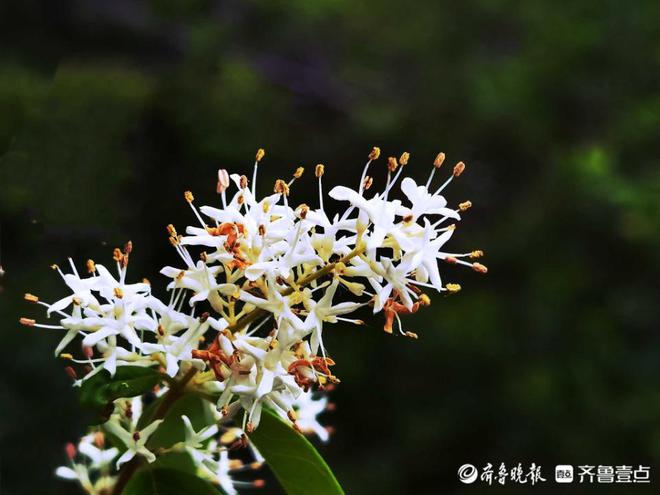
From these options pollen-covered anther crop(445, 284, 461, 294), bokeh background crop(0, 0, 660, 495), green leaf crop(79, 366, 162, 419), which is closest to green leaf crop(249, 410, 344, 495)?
green leaf crop(79, 366, 162, 419)

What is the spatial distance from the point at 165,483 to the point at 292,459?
5.9 inches

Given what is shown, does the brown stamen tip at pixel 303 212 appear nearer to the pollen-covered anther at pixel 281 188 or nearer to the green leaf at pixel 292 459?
the pollen-covered anther at pixel 281 188

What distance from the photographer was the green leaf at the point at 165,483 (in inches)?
42.9

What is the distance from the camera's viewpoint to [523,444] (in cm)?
452

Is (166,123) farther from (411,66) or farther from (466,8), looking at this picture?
(466,8)

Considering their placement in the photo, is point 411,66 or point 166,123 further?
point 411,66

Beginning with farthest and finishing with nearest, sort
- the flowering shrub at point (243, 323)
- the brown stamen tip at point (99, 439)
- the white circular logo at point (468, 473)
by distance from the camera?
the white circular logo at point (468, 473) < the brown stamen tip at point (99, 439) < the flowering shrub at point (243, 323)

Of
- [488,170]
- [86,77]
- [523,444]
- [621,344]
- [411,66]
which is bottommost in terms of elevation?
[523,444]

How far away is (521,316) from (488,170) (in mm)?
810

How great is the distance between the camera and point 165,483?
1099mm

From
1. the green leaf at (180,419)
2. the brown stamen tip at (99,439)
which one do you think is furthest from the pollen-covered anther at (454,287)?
the brown stamen tip at (99,439)

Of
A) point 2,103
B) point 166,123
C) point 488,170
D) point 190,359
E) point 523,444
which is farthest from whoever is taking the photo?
point 488,170

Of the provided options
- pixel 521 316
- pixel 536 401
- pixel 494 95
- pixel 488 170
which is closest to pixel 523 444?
pixel 536 401

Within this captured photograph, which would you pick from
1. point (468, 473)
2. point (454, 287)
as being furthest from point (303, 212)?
point (468, 473)
